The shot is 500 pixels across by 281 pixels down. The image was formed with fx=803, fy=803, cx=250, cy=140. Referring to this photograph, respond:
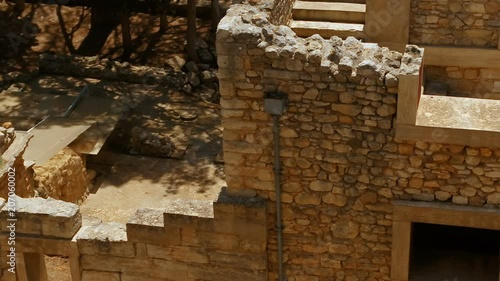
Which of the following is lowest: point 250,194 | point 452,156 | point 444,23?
point 250,194

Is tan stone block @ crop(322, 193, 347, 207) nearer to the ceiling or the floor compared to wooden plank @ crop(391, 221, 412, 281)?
nearer to the ceiling

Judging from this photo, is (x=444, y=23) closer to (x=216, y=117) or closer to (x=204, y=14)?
(x=216, y=117)

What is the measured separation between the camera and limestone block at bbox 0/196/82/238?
9.08 metres

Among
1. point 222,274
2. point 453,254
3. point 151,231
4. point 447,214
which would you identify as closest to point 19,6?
point 151,231

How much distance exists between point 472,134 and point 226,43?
249 cm

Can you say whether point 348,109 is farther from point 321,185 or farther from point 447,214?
point 447,214

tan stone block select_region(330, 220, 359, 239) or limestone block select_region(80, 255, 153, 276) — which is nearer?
tan stone block select_region(330, 220, 359, 239)

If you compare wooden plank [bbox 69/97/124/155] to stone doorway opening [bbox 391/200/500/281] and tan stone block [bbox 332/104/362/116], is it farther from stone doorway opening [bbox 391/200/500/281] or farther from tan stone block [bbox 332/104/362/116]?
tan stone block [bbox 332/104/362/116]

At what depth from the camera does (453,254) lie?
362 inches

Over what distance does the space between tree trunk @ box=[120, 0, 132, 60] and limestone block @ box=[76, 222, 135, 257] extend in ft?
31.2

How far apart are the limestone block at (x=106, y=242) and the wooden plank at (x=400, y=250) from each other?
291 centimetres

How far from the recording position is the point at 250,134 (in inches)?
322

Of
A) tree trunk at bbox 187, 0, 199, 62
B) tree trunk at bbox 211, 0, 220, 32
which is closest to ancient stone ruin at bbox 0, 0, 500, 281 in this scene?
tree trunk at bbox 187, 0, 199, 62

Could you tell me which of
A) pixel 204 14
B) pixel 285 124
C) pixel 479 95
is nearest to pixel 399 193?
pixel 285 124
